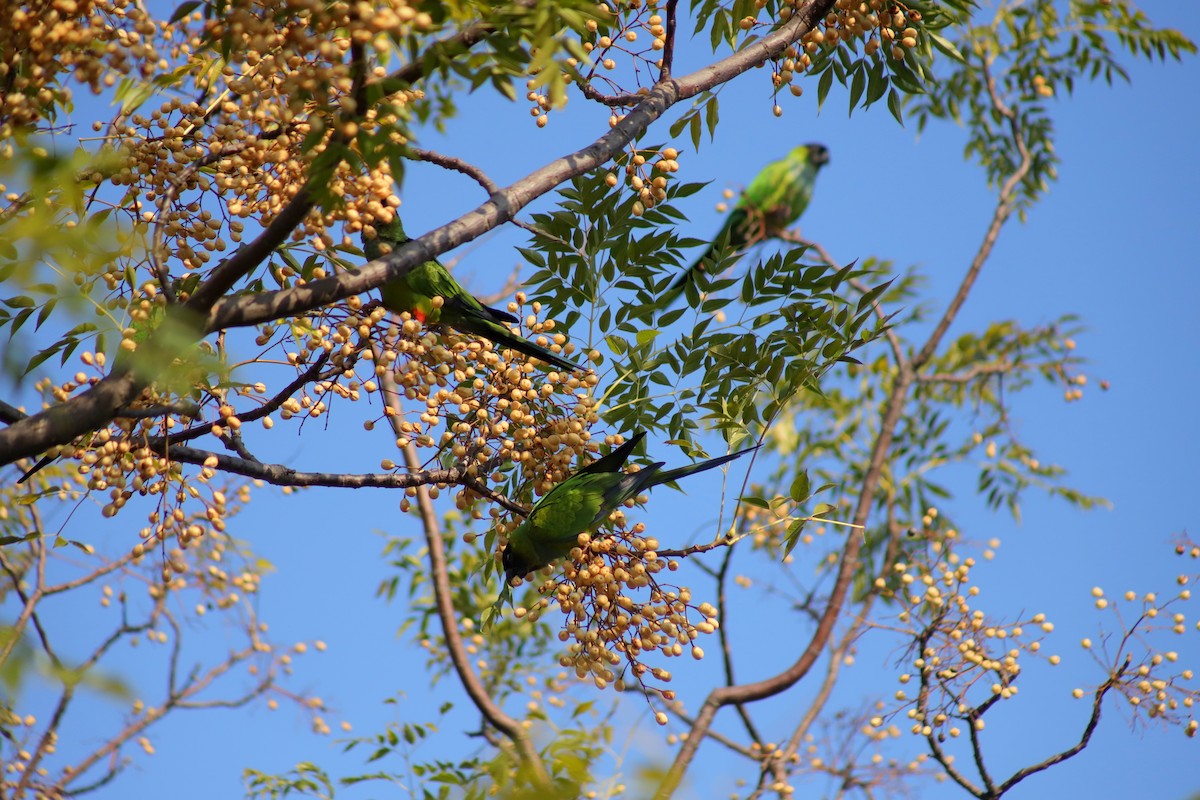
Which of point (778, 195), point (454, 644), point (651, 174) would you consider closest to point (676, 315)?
point (651, 174)

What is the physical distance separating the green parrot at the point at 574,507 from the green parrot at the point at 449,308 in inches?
13.2

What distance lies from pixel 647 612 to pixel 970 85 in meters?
7.16

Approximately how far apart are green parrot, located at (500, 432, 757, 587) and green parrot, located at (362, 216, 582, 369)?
0.34 m

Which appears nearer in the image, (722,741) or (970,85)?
(722,741)

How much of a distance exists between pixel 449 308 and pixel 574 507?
2.44ft

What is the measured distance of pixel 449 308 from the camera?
305 centimetres

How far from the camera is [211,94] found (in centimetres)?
295

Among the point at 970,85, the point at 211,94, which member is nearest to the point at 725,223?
the point at 970,85

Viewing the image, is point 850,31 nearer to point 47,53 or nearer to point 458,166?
point 458,166

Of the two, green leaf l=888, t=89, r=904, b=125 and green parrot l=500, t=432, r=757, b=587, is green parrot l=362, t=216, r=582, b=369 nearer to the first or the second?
green parrot l=500, t=432, r=757, b=587

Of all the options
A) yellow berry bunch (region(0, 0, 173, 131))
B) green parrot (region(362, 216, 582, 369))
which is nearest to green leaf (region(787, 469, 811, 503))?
green parrot (region(362, 216, 582, 369))

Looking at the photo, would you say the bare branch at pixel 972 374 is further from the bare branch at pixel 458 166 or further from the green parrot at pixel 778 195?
the bare branch at pixel 458 166

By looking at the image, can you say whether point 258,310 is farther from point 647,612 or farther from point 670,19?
point 670,19

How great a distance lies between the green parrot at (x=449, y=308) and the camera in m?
2.96
